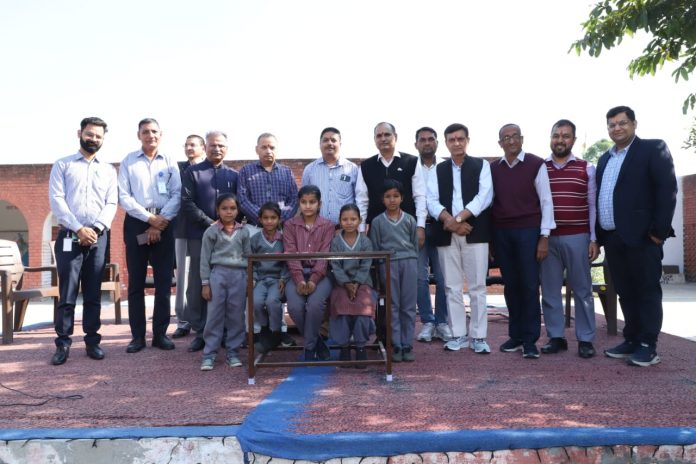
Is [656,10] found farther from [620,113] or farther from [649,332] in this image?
[649,332]

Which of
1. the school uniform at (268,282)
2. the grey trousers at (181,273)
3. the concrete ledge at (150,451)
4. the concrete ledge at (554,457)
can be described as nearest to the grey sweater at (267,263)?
the school uniform at (268,282)

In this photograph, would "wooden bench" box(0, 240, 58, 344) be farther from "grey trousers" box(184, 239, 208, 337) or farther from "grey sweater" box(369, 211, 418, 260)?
"grey sweater" box(369, 211, 418, 260)

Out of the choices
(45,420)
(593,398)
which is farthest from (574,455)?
(45,420)

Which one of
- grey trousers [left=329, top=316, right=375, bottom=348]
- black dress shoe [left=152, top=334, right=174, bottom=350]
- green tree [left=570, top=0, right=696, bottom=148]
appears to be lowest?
black dress shoe [left=152, top=334, right=174, bottom=350]

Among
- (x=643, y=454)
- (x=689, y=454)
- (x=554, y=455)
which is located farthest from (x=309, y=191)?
(x=689, y=454)

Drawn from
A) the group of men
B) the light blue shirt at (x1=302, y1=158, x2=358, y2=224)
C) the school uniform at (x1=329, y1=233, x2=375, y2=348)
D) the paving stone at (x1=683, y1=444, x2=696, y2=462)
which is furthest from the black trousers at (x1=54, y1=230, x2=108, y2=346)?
the paving stone at (x1=683, y1=444, x2=696, y2=462)

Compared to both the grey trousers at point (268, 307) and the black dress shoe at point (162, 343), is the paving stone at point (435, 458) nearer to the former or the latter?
the grey trousers at point (268, 307)

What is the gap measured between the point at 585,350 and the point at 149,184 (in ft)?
13.6

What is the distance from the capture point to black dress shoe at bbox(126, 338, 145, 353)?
4957 mm

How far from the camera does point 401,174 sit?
16.4ft

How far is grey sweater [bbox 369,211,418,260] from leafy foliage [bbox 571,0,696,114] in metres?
2.79

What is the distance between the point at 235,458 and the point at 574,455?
1.60m

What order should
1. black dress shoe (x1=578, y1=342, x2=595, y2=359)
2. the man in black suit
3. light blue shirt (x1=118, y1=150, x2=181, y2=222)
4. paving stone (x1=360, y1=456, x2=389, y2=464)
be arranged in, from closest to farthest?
paving stone (x1=360, y1=456, x2=389, y2=464) → the man in black suit → black dress shoe (x1=578, y1=342, x2=595, y2=359) → light blue shirt (x1=118, y1=150, x2=181, y2=222)

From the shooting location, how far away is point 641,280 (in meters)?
4.31
